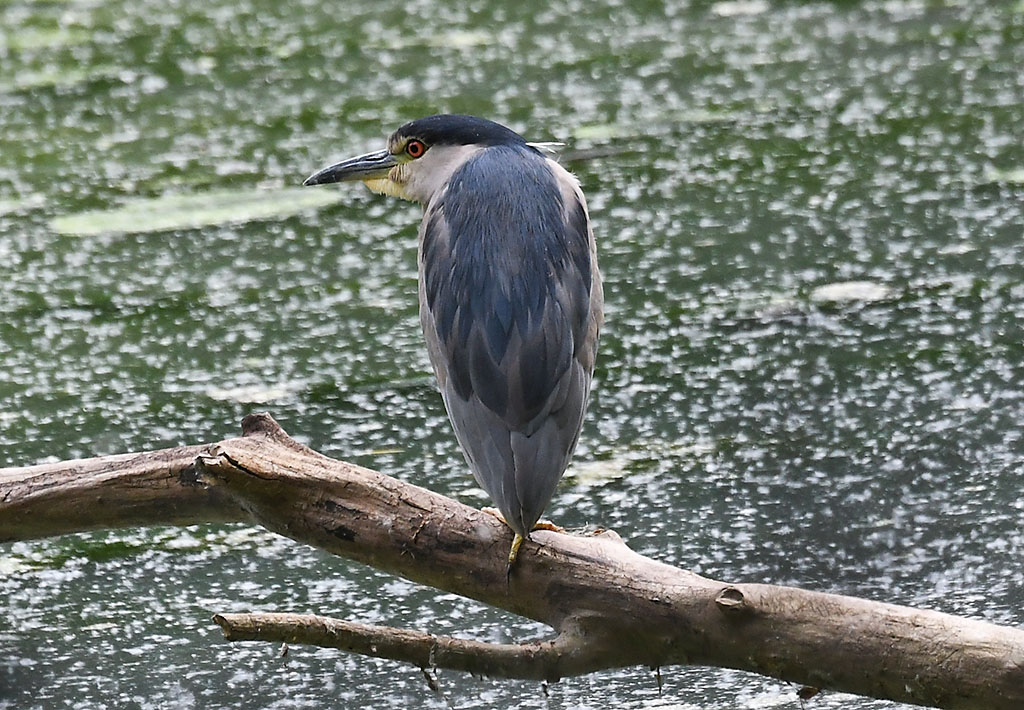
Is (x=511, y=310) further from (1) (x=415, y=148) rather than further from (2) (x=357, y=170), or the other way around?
(2) (x=357, y=170)

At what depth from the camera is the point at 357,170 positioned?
8.75 ft

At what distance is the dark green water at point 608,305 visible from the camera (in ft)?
7.68

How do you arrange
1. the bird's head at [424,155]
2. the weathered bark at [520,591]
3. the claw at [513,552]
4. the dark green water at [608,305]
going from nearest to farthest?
1. the weathered bark at [520,591]
2. the claw at [513,552]
3. the dark green water at [608,305]
4. the bird's head at [424,155]

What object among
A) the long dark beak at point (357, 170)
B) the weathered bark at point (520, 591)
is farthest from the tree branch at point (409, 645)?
the long dark beak at point (357, 170)

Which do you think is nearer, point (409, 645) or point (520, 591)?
point (409, 645)

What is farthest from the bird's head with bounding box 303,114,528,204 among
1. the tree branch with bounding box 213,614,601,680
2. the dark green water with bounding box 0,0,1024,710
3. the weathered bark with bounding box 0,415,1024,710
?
the tree branch with bounding box 213,614,601,680

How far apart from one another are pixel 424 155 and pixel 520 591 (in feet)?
2.88

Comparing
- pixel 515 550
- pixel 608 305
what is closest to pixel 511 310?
pixel 515 550

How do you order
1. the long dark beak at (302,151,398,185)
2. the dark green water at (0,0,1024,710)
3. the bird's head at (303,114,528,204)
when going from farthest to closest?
the long dark beak at (302,151,398,185), the bird's head at (303,114,528,204), the dark green water at (0,0,1024,710)

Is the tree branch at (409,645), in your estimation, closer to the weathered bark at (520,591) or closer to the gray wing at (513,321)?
the weathered bark at (520,591)

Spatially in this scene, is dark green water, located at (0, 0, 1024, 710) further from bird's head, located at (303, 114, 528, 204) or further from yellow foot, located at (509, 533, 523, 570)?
bird's head, located at (303, 114, 528, 204)

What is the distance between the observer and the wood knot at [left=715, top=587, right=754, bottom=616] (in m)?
1.74

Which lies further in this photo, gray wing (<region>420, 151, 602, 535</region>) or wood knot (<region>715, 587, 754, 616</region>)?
gray wing (<region>420, 151, 602, 535</region>)

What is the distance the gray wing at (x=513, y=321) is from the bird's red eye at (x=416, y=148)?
0.19 meters
